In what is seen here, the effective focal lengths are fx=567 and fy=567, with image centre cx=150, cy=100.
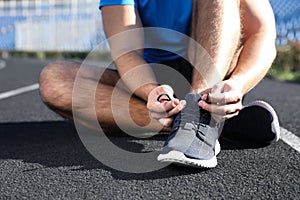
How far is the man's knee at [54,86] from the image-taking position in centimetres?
297

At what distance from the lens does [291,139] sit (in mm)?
2984

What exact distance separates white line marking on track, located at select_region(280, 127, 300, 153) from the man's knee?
1159 mm

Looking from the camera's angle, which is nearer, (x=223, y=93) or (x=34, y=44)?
(x=223, y=93)

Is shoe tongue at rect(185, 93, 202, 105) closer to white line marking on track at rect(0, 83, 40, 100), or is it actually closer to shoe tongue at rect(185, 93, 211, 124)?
shoe tongue at rect(185, 93, 211, 124)

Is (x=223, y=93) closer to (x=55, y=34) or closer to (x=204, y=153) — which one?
(x=204, y=153)

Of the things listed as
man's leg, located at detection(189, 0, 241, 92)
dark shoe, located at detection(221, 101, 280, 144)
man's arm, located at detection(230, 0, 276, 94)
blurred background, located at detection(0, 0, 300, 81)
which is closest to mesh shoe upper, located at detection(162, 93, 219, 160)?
man's leg, located at detection(189, 0, 241, 92)

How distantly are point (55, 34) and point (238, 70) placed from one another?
806 inches

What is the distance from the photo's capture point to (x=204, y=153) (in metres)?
2.20

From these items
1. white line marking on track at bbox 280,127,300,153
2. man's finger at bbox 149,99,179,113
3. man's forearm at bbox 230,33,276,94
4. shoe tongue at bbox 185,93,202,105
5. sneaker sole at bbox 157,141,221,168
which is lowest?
white line marking on track at bbox 280,127,300,153

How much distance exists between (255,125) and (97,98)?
83 centimetres

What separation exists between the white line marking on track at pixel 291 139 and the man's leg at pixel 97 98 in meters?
0.67

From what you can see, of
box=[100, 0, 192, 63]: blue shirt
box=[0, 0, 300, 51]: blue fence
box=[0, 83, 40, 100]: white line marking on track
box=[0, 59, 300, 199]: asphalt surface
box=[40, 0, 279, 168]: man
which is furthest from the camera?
box=[0, 0, 300, 51]: blue fence

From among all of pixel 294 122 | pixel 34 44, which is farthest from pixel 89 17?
pixel 294 122

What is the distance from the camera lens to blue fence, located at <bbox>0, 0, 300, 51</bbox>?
12.9 metres
